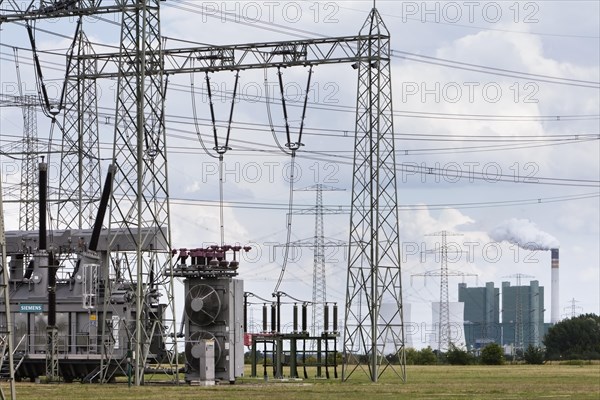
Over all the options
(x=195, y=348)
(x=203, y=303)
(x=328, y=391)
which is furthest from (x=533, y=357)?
(x=328, y=391)

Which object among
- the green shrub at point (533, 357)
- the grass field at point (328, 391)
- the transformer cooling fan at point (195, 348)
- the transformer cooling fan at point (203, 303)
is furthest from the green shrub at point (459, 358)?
the transformer cooling fan at point (203, 303)

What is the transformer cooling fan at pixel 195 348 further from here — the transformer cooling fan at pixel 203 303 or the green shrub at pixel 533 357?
the green shrub at pixel 533 357

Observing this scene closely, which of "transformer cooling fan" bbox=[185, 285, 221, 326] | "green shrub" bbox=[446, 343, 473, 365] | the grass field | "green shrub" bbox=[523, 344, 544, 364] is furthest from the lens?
"green shrub" bbox=[523, 344, 544, 364]

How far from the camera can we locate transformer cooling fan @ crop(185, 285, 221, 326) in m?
55.4

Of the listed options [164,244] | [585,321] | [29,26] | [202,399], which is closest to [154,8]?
[29,26]

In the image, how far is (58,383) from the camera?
5491 centimetres

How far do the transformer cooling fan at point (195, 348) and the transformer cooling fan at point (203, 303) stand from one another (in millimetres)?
659

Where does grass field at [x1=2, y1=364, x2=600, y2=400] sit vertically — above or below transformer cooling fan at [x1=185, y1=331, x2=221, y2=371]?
below

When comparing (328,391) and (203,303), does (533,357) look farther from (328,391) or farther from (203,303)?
(328,391)

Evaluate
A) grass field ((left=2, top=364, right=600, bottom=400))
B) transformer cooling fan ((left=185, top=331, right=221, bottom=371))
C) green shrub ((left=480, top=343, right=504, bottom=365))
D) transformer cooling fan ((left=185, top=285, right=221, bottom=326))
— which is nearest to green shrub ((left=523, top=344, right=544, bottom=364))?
green shrub ((left=480, top=343, right=504, bottom=365))

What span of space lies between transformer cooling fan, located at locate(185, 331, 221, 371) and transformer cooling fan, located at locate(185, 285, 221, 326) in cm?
66

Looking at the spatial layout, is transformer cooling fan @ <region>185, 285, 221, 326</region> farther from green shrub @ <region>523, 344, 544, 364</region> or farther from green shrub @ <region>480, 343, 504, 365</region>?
green shrub @ <region>523, 344, 544, 364</region>

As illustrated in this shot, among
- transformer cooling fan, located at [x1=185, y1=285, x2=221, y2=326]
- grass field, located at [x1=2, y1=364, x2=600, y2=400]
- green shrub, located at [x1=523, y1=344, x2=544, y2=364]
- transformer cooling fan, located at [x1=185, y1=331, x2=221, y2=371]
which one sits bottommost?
green shrub, located at [x1=523, y1=344, x2=544, y2=364]

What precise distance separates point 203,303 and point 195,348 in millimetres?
1944
